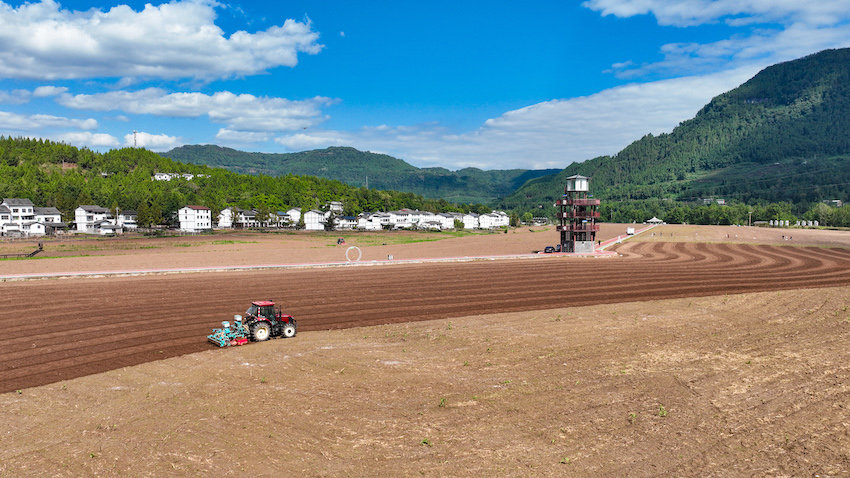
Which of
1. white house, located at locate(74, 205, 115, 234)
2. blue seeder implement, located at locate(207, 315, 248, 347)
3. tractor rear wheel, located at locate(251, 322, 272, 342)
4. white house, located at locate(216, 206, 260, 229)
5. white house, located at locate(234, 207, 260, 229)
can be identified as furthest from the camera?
white house, located at locate(234, 207, 260, 229)

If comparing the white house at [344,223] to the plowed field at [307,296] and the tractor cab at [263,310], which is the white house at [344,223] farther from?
the tractor cab at [263,310]

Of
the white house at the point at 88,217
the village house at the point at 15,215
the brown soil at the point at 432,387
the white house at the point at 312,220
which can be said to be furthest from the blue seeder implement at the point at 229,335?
the white house at the point at 312,220

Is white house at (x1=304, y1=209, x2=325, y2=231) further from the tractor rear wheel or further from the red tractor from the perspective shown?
the tractor rear wheel

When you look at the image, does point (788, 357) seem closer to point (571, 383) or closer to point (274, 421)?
point (571, 383)

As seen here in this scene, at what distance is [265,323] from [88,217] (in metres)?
157

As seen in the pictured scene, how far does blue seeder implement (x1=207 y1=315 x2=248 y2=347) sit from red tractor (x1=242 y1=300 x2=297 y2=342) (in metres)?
0.29

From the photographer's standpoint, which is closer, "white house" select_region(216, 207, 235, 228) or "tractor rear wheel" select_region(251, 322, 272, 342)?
"tractor rear wheel" select_region(251, 322, 272, 342)

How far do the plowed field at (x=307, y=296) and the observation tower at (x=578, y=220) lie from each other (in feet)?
40.9

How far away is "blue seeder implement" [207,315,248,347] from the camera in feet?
69.7

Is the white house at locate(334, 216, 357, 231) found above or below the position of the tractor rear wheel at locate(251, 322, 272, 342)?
above

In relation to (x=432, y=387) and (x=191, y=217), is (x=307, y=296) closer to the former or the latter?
(x=432, y=387)

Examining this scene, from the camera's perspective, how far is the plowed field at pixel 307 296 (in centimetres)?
2078

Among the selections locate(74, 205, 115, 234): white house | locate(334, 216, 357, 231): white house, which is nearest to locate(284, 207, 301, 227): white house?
locate(334, 216, 357, 231): white house

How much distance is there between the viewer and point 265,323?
22.3 meters
